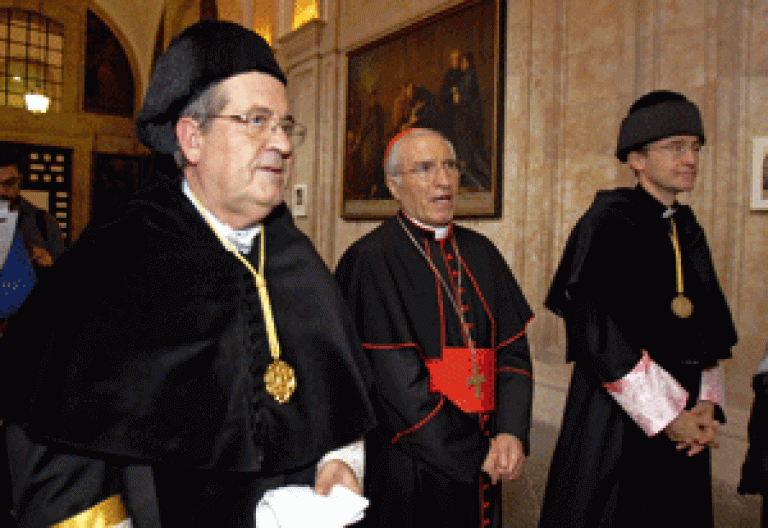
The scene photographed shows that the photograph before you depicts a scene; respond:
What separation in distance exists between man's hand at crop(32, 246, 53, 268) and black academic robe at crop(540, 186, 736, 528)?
4.46 m

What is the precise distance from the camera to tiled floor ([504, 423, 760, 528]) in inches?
140

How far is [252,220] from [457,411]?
47.4 inches

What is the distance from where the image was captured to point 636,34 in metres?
5.07

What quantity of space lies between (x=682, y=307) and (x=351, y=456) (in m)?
1.69

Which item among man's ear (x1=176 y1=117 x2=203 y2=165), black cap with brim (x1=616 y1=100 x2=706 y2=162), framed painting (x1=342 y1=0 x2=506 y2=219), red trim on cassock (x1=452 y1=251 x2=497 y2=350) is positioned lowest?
red trim on cassock (x1=452 y1=251 x2=497 y2=350)

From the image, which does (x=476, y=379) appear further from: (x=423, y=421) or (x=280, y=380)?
(x=280, y=380)

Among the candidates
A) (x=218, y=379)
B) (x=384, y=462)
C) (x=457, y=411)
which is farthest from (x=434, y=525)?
(x=218, y=379)

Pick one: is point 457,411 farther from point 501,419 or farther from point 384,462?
point 384,462

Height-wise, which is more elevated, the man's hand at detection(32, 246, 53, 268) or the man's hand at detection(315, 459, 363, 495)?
the man's hand at detection(32, 246, 53, 268)

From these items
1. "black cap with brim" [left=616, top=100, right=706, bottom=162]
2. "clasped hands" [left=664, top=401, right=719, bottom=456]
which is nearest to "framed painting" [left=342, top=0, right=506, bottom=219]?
"black cap with brim" [left=616, top=100, right=706, bottom=162]

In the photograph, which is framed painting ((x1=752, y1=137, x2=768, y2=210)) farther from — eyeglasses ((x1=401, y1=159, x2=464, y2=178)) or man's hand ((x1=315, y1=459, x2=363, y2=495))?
man's hand ((x1=315, y1=459, x2=363, y2=495))

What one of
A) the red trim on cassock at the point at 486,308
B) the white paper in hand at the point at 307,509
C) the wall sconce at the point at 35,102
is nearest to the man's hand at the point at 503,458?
the red trim on cassock at the point at 486,308

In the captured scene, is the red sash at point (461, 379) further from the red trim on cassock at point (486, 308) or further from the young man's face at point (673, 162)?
the young man's face at point (673, 162)

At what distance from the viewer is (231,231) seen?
158cm
